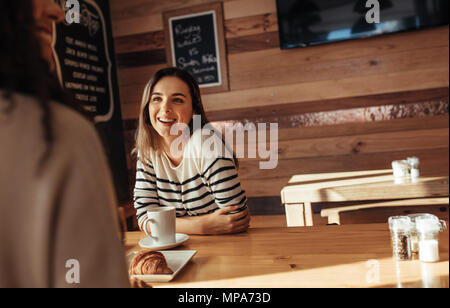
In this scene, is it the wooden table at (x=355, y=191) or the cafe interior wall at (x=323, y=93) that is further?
the cafe interior wall at (x=323, y=93)

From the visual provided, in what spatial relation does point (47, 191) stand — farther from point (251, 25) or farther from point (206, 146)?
point (251, 25)

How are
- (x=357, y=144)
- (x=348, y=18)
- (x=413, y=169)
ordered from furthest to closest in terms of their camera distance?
(x=357, y=144)
(x=348, y=18)
(x=413, y=169)

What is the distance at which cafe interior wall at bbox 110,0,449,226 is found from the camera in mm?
3084

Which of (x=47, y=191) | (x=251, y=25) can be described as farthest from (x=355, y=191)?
(x=251, y=25)

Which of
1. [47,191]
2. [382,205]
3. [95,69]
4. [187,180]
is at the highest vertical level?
[95,69]

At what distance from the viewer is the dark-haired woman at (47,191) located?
1.05 ft

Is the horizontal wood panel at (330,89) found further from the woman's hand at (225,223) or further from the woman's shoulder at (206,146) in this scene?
the woman's hand at (225,223)

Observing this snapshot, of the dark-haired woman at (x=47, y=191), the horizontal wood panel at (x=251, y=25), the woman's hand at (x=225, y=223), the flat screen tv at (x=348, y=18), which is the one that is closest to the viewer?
the dark-haired woman at (x=47, y=191)

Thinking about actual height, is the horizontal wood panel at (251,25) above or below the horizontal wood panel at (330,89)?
above

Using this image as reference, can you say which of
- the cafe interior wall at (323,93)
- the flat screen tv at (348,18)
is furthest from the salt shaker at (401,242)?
the flat screen tv at (348,18)

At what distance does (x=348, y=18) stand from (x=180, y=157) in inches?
87.3

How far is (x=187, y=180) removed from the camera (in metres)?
1.52

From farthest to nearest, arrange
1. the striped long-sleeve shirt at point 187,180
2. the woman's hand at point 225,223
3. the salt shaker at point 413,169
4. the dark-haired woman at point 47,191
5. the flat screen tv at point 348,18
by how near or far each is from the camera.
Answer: the flat screen tv at point 348,18, the salt shaker at point 413,169, the striped long-sleeve shirt at point 187,180, the woman's hand at point 225,223, the dark-haired woman at point 47,191

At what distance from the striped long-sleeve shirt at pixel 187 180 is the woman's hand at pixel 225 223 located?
0.91 feet
